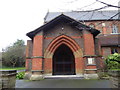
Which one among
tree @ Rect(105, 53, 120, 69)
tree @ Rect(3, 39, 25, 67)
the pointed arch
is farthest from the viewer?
tree @ Rect(3, 39, 25, 67)

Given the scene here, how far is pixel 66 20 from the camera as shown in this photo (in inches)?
504

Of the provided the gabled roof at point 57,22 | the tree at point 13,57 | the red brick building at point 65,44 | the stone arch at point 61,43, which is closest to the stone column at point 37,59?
the red brick building at point 65,44

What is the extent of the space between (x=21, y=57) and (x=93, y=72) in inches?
1418

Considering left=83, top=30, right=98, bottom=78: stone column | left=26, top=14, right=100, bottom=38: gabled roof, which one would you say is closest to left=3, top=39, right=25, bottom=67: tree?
left=26, top=14, right=100, bottom=38: gabled roof

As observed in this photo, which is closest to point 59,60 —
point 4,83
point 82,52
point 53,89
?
point 82,52

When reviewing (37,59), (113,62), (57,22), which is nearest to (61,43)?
(57,22)

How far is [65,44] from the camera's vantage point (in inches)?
494

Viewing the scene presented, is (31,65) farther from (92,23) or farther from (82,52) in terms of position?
(92,23)

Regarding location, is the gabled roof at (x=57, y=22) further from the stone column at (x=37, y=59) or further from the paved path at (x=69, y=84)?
the paved path at (x=69, y=84)

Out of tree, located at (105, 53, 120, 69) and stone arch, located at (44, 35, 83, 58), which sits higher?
stone arch, located at (44, 35, 83, 58)

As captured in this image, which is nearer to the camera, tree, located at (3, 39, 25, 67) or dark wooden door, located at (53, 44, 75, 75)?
dark wooden door, located at (53, 44, 75, 75)

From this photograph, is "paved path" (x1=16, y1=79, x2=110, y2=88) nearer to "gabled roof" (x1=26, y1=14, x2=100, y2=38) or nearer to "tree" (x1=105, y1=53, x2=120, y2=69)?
"gabled roof" (x1=26, y1=14, x2=100, y2=38)

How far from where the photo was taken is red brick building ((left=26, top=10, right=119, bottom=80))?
11159 millimetres

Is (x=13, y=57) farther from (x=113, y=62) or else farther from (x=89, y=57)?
(x=113, y=62)
